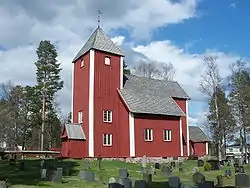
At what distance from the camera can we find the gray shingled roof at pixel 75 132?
35094 mm

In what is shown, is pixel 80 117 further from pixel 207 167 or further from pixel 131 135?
pixel 207 167

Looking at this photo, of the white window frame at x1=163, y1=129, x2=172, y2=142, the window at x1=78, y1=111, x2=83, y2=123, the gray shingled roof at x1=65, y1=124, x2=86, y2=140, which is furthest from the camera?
the white window frame at x1=163, y1=129, x2=172, y2=142

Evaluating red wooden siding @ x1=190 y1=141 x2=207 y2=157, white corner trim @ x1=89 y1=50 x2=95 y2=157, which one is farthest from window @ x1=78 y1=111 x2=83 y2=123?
red wooden siding @ x1=190 y1=141 x2=207 y2=157

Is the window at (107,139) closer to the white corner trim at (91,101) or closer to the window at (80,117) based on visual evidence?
the white corner trim at (91,101)

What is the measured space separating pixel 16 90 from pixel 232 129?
3579cm

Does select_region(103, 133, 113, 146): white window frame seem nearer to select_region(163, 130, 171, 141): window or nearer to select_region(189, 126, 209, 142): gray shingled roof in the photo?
select_region(163, 130, 171, 141): window

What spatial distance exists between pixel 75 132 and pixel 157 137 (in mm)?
8941

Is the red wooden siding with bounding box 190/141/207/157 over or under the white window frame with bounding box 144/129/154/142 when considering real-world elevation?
under

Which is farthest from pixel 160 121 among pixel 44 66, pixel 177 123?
pixel 44 66

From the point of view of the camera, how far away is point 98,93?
36.1m

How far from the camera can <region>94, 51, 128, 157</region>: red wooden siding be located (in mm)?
35562

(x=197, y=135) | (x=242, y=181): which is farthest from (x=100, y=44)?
(x=242, y=181)

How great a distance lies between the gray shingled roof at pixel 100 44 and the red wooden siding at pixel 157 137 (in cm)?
787

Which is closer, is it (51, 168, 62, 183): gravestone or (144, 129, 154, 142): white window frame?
(51, 168, 62, 183): gravestone
